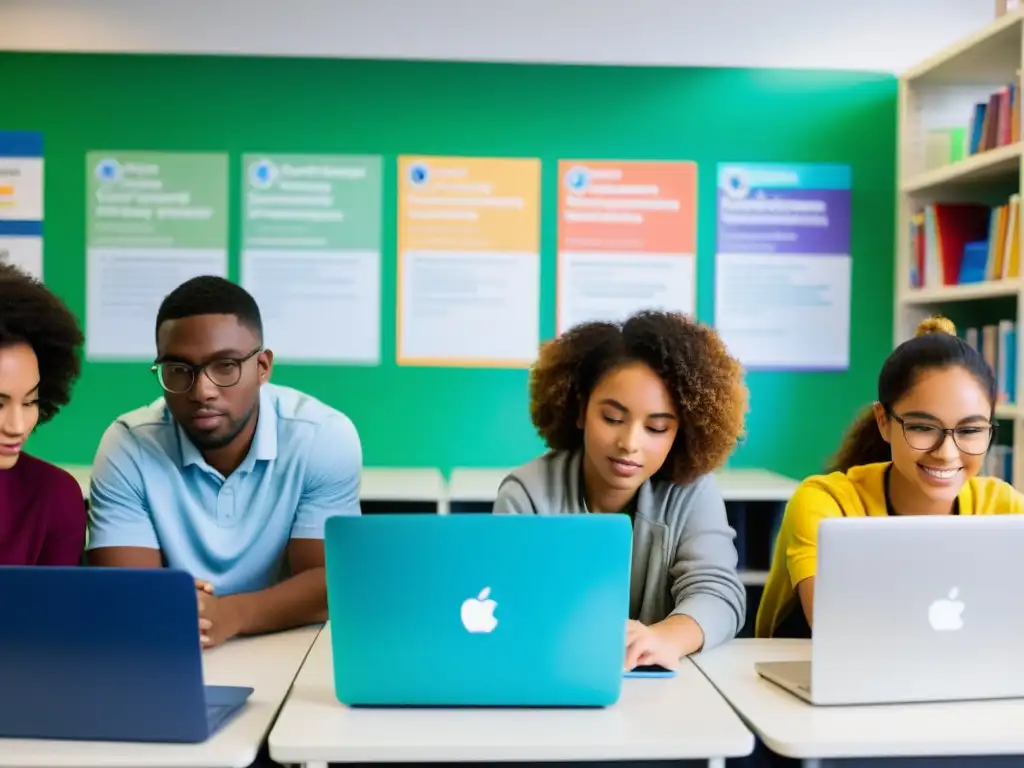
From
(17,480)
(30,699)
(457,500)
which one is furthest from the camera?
(457,500)

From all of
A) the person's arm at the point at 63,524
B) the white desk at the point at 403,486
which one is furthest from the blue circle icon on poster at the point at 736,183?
the person's arm at the point at 63,524

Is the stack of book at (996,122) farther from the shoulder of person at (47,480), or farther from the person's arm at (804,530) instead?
the shoulder of person at (47,480)

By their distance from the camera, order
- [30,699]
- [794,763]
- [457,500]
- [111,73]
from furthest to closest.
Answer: [111,73]
[457,500]
[794,763]
[30,699]

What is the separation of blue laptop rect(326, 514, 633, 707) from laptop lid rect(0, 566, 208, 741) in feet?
0.62

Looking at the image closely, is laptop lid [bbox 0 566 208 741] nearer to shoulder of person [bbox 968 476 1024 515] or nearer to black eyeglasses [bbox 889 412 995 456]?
black eyeglasses [bbox 889 412 995 456]

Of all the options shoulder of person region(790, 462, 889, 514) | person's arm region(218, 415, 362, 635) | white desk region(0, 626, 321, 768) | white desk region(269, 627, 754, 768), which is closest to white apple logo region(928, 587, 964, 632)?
white desk region(269, 627, 754, 768)

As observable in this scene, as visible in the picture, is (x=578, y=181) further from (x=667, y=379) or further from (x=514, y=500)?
(x=514, y=500)

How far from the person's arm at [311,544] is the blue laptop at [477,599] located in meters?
Answer: 0.47

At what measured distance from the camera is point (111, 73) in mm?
3385

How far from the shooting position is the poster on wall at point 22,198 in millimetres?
3379

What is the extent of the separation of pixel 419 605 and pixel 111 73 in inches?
111

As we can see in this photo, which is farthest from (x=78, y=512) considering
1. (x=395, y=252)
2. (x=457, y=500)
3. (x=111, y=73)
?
(x=111, y=73)

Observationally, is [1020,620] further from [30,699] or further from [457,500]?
[457,500]

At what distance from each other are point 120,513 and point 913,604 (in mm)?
1399
